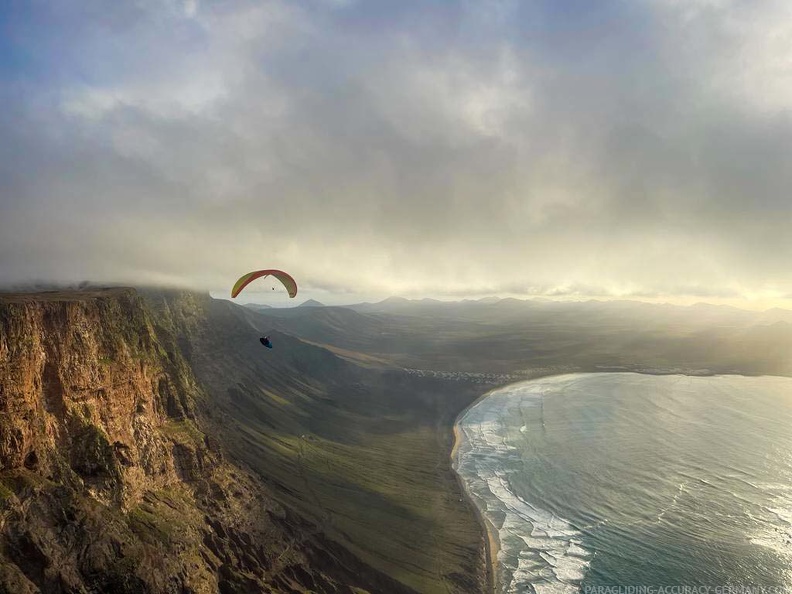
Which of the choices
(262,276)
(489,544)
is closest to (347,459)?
(489,544)

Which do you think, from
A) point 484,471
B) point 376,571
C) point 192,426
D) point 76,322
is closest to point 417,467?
point 484,471

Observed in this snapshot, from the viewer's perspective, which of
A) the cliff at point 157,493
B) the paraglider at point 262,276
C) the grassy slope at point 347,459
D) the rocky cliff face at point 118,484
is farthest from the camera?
the grassy slope at point 347,459

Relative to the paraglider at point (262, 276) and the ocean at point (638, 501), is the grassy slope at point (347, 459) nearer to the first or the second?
the ocean at point (638, 501)

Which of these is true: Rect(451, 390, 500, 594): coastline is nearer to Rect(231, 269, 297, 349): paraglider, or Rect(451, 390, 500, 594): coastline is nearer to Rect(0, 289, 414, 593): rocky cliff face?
Rect(0, 289, 414, 593): rocky cliff face

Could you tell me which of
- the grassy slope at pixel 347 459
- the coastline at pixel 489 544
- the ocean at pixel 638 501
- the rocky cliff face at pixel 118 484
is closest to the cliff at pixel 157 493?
the rocky cliff face at pixel 118 484

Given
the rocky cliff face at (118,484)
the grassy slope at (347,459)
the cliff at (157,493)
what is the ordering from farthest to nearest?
the grassy slope at (347,459)
the cliff at (157,493)
the rocky cliff face at (118,484)

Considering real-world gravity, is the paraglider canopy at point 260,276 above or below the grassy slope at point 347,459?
above
